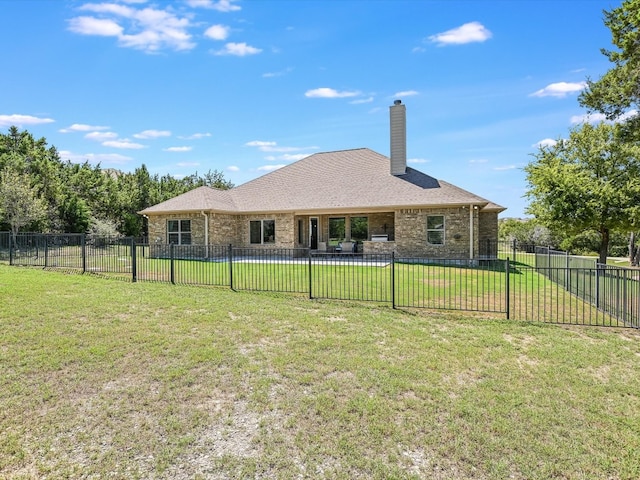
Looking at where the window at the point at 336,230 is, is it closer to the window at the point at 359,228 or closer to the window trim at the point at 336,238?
the window trim at the point at 336,238

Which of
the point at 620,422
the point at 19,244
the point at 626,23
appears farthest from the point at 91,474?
the point at 626,23

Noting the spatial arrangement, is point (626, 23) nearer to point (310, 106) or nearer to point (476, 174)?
point (310, 106)

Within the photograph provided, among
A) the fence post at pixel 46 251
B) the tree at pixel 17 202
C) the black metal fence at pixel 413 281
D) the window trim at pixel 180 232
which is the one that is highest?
the tree at pixel 17 202

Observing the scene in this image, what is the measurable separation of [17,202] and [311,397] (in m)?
24.3

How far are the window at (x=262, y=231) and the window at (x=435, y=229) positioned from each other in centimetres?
830

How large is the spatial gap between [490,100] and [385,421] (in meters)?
17.1

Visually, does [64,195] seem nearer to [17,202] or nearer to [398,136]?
[17,202]

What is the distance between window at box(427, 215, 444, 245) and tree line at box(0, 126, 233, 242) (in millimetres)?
21106

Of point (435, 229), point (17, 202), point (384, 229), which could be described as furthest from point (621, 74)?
point (17, 202)

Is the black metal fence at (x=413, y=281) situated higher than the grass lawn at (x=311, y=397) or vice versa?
the black metal fence at (x=413, y=281)

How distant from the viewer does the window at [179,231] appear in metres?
19.8

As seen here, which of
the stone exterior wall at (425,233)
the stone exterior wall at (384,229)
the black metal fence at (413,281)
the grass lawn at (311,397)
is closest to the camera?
the grass lawn at (311,397)

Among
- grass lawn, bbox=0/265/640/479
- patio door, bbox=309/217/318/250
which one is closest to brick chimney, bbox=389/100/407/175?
patio door, bbox=309/217/318/250

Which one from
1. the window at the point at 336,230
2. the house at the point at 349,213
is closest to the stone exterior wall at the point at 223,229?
the house at the point at 349,213
